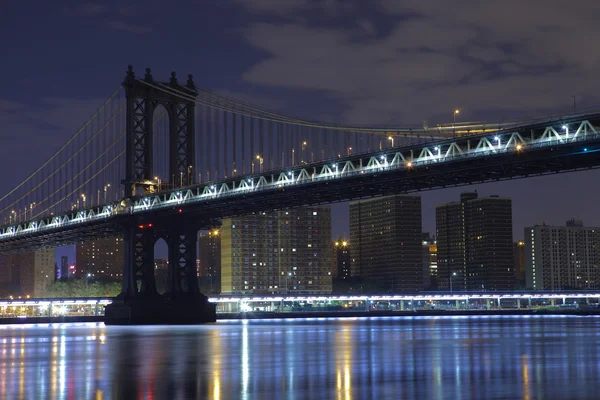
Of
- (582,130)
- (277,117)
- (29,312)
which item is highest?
(277,117)

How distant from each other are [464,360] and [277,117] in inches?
2605

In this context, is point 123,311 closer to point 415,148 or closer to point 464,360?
point 415,148

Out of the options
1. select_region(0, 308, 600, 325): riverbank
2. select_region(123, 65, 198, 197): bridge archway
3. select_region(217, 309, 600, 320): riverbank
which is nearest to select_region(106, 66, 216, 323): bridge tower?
select_region(123, 65, 198, 197): bridge archway

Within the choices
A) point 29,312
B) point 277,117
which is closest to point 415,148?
point 277,117

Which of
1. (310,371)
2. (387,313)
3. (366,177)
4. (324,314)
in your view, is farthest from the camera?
(387,313)

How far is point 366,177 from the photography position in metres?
82.0

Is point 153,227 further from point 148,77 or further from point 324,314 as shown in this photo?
point 324,314

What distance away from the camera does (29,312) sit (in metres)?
197

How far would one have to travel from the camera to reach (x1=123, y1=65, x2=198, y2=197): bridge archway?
101 m

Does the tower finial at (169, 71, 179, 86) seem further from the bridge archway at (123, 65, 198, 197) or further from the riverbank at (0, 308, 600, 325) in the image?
the riverbank at (0, 308, 600, 325)

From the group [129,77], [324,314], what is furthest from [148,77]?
[324,314]

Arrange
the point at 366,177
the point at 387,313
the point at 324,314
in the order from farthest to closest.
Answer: the point at 387,313, the point at 324,314, the point at 366,177

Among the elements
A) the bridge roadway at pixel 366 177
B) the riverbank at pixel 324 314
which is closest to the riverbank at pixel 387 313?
the riverbank at pixel 324 314

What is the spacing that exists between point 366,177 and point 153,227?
29.0 meters
